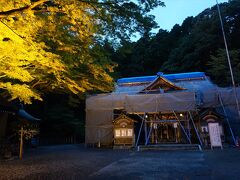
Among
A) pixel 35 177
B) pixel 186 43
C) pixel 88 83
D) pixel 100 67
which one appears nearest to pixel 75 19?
pixel 100 67

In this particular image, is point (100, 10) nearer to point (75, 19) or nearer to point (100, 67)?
point (75, 19)

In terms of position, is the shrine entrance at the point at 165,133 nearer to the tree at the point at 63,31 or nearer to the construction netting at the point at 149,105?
the construction netting at the point at 149,105

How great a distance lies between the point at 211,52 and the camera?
123ft

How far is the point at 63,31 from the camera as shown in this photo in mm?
7250

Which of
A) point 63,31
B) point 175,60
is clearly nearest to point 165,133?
point 63,31

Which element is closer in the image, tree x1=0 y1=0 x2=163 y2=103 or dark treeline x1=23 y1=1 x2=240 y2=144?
tree x1=0 y1=0 x2=163 y2=103

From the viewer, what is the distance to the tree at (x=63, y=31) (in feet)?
18.4

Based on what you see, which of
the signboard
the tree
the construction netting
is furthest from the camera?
the construction netting

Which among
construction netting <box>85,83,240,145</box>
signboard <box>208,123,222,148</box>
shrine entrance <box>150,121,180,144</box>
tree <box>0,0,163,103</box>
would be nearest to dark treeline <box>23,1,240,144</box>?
construction netting <box>85,83,240,145</box>

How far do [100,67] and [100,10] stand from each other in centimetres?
315

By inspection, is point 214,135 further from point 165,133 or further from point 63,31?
point 63,31

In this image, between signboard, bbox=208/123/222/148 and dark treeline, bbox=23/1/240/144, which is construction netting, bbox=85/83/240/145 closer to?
signboard, bbox=208/123/222/148

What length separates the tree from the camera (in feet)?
18.4

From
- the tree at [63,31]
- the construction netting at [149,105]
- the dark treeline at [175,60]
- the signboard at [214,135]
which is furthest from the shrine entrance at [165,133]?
the tree at [63,31]
